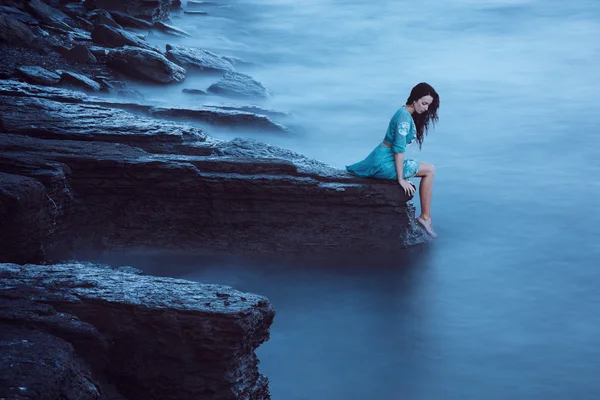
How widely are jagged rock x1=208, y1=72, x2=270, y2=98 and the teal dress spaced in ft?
19.2

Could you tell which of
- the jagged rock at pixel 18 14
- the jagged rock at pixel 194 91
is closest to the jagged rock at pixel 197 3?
the jagged rock at pixel 18 14

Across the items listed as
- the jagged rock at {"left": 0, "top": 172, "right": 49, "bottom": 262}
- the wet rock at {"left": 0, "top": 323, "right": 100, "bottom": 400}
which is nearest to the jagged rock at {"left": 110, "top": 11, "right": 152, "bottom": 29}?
the jagged rock at {"left": 0, "top": 172, "right": 49, "bottom": 262}

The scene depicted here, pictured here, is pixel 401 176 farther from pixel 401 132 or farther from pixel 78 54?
pixel 78 54

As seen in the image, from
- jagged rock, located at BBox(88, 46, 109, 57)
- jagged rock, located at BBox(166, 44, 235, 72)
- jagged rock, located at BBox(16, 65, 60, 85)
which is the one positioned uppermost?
jagged rock, located at BBox(166, 44, 235, 72)

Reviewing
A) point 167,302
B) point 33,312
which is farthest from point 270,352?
point 33,312

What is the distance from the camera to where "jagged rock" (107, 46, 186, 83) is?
1259cm

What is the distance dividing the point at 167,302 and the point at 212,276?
251cm

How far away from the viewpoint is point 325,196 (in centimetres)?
729

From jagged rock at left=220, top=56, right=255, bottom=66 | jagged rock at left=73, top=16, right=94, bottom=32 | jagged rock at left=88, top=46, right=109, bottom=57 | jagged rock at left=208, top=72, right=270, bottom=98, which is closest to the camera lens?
jagged rock at left=88, top=46, right=109, bottom=57

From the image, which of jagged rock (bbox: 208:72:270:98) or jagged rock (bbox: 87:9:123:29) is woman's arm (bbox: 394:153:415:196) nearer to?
jagged rock (bbox: 208:72:270:98)

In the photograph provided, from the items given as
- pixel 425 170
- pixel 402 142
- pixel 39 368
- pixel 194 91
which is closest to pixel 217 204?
pixel 402 142

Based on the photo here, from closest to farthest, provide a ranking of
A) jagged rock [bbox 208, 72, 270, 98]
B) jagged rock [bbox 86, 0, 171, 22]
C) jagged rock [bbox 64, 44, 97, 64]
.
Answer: jagged rock [bbox 64, 44, 97, 64] < jagged rock [bbox 208, 72, 270, 98] < jagged rock [bbox 86, 0, 171, 22]

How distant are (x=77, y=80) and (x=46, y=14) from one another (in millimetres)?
3409

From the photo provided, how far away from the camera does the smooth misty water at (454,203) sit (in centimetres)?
593
